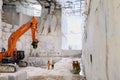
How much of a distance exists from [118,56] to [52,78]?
4.26 metres

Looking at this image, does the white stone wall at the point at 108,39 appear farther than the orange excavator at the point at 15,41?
No

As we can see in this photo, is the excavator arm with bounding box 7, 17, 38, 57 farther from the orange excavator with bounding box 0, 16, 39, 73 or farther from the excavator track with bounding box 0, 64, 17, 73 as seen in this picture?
the excavator track with bounding box 0, 64, 17, 73

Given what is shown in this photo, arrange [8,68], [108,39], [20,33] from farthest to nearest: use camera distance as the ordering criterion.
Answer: [20,33] < [8,68] < [108,39]

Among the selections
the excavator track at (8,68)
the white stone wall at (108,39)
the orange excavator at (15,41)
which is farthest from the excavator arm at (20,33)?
the white stone wall at (108,39)

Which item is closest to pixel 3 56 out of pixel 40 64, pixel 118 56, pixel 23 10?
pixel 40 64

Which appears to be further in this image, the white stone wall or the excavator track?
the excavator track

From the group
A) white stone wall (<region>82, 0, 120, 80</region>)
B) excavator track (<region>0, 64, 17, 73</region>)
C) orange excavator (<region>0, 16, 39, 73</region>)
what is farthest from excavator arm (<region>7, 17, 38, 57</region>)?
white stone wall (<region>82, 0, 120, 80</region>)

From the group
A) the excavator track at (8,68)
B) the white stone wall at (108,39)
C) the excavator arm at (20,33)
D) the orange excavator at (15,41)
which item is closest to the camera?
the white stone wall at (108,39)

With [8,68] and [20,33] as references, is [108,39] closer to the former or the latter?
[8,68]

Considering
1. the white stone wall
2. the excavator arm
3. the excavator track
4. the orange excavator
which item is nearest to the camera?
the white stone wall

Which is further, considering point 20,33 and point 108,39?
point 20,33

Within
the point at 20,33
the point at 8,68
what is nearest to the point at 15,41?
the point at 20,33

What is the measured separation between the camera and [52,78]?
17.1ft

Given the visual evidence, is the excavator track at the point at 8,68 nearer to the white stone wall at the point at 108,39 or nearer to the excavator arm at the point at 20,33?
the excavator arm at the point at 20,33
